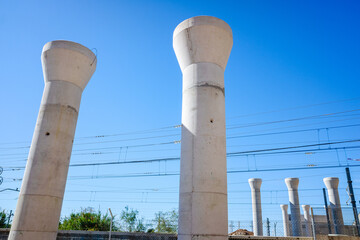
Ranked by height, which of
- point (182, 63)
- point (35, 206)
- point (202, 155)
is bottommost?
point (35, 206)

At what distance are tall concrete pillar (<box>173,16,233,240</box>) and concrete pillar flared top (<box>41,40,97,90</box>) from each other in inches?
212

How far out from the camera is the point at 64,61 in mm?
14492

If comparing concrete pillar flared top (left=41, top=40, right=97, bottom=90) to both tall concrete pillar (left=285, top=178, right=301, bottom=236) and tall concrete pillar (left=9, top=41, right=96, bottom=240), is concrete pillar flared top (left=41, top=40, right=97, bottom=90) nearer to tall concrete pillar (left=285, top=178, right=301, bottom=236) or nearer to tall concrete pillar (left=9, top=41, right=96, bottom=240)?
tall concrete pillar (left=9, top=41, right=96, bottom=240)

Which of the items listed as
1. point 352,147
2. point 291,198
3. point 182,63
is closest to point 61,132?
point 182,63

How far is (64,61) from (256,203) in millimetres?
25990

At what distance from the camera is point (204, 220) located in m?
9.84

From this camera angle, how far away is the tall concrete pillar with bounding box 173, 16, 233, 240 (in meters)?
10.0

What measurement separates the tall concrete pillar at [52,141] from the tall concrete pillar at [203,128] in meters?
5.68

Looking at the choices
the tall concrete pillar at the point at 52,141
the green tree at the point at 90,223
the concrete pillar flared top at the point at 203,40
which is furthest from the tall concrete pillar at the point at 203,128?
the green tree at the point at 90,223

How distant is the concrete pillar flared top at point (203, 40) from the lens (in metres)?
11.9

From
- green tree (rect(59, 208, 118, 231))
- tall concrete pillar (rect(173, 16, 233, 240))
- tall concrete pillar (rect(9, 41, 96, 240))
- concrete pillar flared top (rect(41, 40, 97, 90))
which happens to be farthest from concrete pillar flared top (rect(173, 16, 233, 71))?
green tree (rect(59, 208, 118, 231))

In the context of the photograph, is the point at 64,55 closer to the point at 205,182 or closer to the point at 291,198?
the point at 205,182

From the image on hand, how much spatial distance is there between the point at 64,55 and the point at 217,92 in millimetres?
8149

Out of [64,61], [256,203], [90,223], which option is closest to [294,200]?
[256,203]
